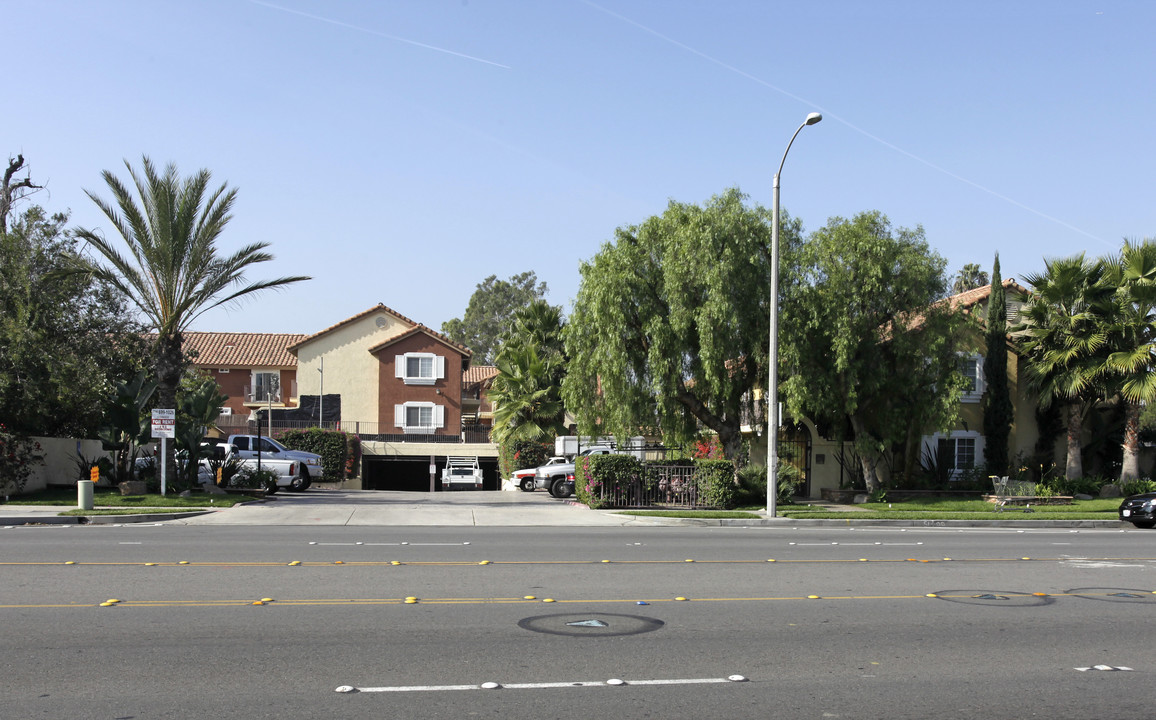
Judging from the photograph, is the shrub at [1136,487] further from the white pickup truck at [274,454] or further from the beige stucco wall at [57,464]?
the beige stucco wall at [57,464]

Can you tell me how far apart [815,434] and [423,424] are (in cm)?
2463

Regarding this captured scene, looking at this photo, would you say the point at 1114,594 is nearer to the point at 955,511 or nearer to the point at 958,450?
the point at 955,511

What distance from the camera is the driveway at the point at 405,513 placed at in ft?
68.5

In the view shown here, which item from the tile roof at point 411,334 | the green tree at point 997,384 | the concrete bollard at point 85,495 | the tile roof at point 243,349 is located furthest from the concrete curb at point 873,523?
the tile roof at point 243,349

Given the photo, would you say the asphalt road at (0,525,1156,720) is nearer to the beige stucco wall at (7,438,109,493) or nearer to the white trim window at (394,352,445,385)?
the beige stucco wall at (7,438,109,493)

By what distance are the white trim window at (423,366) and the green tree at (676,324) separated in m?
23.6

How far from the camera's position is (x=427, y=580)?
11.4 metres

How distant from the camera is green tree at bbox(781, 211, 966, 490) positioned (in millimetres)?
26969

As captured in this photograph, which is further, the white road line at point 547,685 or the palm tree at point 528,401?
the palm tree at point 528,401

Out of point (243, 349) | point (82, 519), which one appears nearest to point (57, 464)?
point (82, 519)

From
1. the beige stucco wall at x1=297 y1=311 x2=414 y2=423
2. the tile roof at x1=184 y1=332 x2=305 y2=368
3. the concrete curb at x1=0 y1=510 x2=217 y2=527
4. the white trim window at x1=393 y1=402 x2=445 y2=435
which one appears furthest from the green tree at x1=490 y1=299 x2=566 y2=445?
the concrete curb at x1=0 y1=510 x2=217 y2=527

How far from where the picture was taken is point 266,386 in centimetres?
5528

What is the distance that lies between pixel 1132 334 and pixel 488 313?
225 feet

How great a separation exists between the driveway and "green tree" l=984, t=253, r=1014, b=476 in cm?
1327
